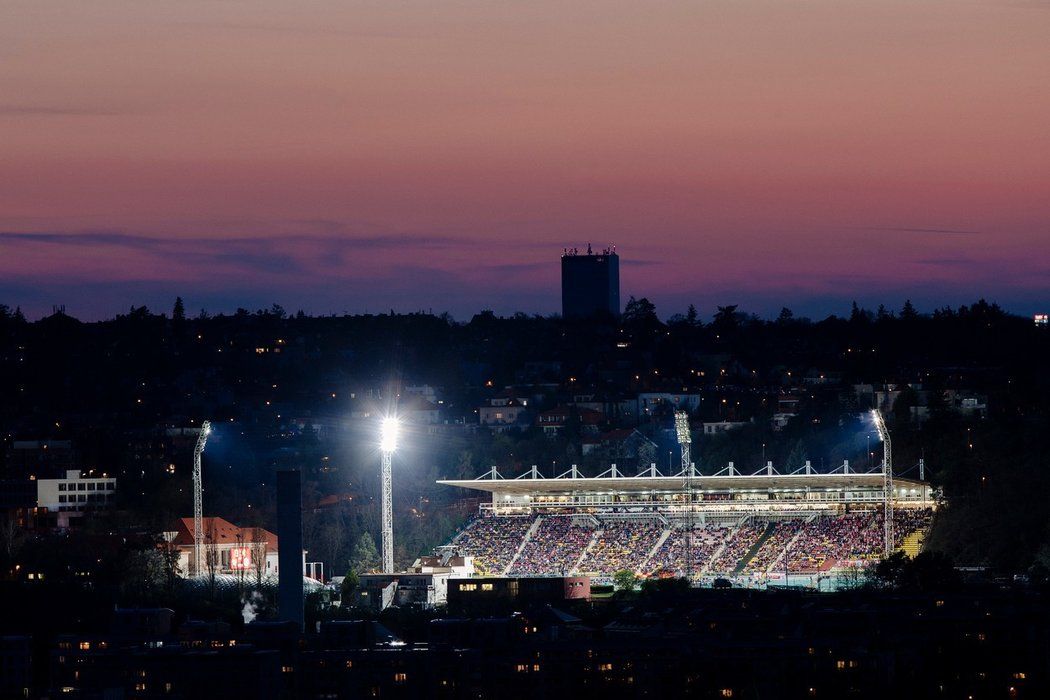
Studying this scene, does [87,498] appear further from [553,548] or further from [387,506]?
[387,506]

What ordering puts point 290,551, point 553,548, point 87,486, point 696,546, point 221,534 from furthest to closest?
1. point 87,486
2. point 221,534
3. point 553,548
4. point 696,546
5. point 290,551

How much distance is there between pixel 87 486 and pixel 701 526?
23.9m

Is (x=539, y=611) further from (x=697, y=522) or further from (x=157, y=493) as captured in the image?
(x=157, y=493)

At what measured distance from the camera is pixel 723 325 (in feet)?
398

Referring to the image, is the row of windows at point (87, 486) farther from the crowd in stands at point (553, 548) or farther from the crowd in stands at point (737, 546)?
the crowd in stands at point (737, 546)

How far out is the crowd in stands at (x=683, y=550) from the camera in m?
70.3

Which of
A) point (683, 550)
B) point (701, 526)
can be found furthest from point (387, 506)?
point (701, 526)

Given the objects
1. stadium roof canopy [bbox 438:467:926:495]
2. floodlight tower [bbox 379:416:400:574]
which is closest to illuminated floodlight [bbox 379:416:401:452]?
floodlight tower [bbox 379:416:400:574]

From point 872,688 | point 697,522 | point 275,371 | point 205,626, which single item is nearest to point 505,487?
point 697,522

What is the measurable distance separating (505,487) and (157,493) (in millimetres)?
14491

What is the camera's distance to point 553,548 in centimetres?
7262

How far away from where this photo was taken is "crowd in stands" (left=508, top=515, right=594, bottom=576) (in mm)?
71637

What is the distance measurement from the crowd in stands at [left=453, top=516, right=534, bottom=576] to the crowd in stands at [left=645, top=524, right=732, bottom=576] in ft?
12.8

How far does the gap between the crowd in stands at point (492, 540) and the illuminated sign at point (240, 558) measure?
18.1ft
